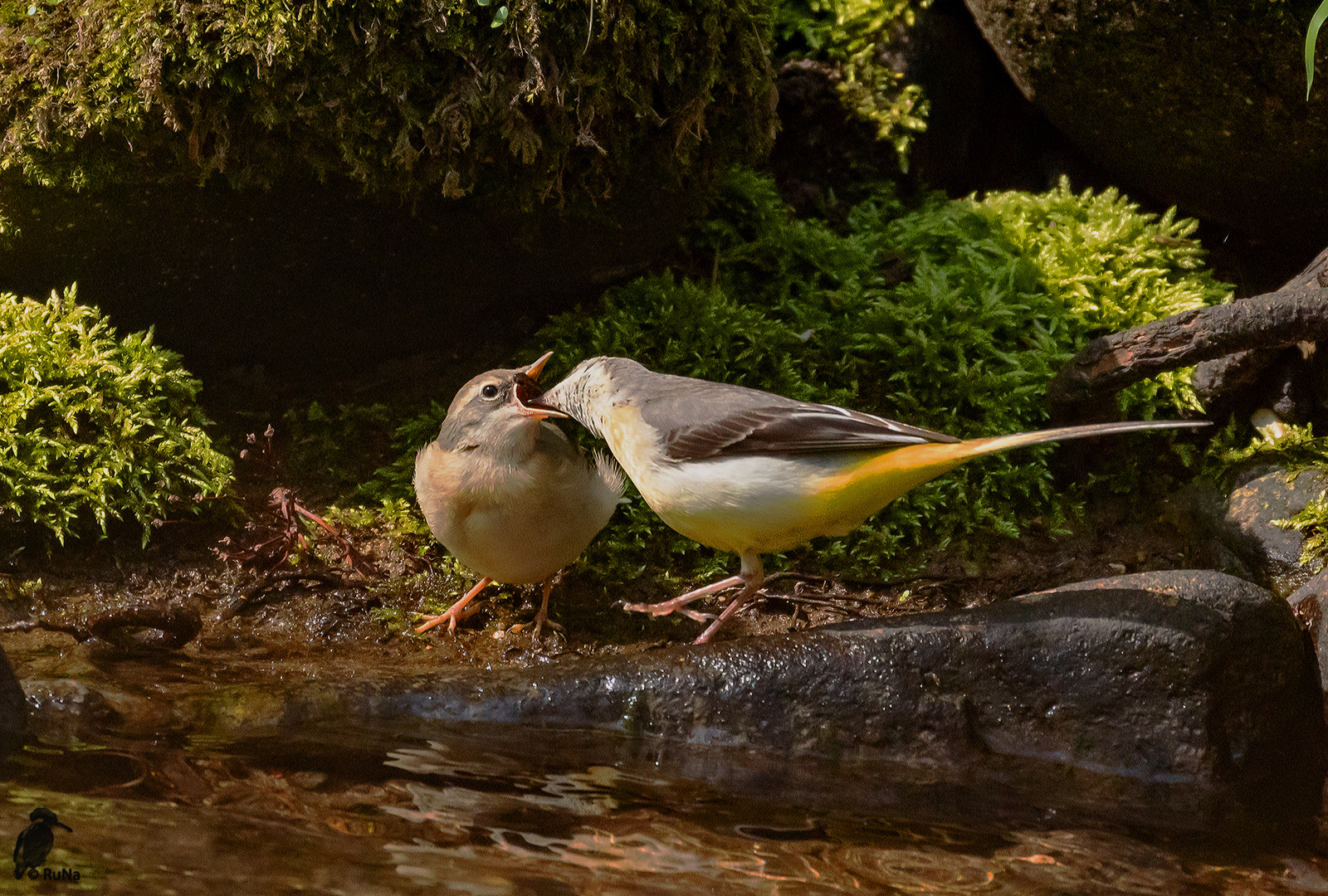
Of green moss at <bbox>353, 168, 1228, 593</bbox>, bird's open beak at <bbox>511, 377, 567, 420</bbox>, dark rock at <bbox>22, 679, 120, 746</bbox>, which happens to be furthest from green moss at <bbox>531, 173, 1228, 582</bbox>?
dark rock at <bbox>22, 679, 120, 746</bbox>

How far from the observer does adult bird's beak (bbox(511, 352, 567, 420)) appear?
4875 millimetres

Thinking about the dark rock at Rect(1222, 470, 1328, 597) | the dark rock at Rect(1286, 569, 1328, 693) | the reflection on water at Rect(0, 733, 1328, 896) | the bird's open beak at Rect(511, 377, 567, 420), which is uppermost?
the bird's open beak at Rect(511, 377, 567, 420)

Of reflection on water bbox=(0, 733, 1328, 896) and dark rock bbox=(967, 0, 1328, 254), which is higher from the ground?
dark rock bbox=(967, 0, 1328, 254)

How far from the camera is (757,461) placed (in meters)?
4.25

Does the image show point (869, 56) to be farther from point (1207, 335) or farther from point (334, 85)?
point (334, 85)

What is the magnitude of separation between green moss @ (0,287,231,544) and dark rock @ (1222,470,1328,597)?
5318mm

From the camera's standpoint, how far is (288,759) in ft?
11.2

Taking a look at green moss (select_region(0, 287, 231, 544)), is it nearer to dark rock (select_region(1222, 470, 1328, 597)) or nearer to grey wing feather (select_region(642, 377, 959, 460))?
grey wing feather (select_region(642, 377, 959, 460))

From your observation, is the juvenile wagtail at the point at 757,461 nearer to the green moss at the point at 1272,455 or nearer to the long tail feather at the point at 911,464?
Answer: the long tail feather at the point at 911,464

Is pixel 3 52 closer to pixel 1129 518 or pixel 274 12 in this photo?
pixel 274 12

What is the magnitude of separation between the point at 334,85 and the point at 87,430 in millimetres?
2223

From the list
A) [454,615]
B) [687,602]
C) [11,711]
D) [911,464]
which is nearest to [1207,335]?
[911,464]

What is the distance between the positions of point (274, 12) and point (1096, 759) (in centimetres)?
501

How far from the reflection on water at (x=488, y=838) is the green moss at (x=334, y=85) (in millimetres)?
3240
